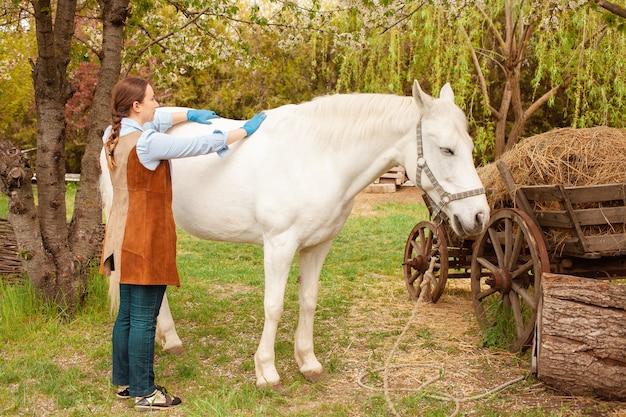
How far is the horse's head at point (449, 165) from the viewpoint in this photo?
3.42 meters

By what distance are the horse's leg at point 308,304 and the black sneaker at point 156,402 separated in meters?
0.94

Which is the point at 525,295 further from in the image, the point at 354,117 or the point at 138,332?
the point at 138,332

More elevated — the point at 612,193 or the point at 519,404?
the point at 612,193

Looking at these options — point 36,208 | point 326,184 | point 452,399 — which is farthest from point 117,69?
point 452,399

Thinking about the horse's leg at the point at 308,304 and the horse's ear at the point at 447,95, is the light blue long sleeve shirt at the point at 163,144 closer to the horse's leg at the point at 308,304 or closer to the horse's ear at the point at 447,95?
the horse's leg at the point at 308,304

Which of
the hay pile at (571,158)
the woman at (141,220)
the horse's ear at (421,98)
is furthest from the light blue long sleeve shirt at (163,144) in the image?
the hay pile at (571,158)

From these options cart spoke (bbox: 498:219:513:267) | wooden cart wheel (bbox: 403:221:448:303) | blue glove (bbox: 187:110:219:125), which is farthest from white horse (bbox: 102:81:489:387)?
wooden cart wheel (bbox: 403:221:448:303)

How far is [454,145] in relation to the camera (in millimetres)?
3420

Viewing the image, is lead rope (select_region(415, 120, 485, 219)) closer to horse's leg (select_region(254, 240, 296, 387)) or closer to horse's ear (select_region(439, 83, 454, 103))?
horse's ear (select_region(439, 83, 454, 103))

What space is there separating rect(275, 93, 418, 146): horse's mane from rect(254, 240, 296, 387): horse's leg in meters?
0.78

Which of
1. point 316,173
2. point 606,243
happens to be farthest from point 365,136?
point 606,243

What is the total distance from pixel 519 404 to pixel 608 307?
0.82 metres

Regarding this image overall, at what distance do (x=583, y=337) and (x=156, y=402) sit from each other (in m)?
2.63

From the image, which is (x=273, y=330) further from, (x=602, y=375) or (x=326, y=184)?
(x=602, y=375)
